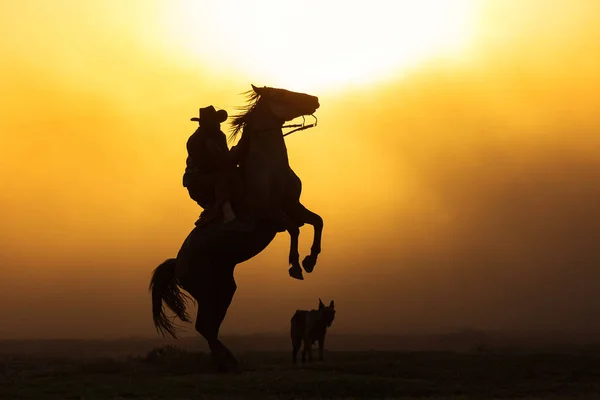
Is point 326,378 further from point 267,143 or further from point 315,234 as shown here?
point 267,143


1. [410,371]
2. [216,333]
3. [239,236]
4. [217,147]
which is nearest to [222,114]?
[217,147]

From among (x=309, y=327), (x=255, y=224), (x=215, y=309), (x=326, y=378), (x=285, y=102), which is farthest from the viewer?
(x=309, y=327)

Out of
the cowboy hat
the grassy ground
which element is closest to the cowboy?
the cowboy hat

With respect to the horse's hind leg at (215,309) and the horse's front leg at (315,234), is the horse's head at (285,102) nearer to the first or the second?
the horse's front leg at (315,234)

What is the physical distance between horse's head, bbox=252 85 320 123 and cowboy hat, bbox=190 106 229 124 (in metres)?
0.75

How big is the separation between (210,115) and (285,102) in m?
1.29

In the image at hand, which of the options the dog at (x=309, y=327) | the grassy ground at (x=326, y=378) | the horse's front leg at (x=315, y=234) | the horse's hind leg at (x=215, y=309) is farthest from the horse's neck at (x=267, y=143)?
the dog at (x=309, y=327)

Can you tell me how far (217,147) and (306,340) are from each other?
16.7ft

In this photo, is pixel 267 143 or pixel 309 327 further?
pixel 309 327

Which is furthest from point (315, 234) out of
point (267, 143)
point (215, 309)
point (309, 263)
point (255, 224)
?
point (215, 309)

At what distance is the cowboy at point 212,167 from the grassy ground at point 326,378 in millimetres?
2706

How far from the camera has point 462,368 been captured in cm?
1404

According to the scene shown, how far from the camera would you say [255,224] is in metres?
14.6

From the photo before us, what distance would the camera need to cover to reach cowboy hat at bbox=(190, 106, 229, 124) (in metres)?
15.0
